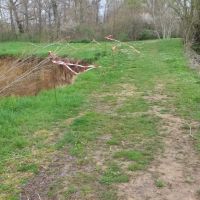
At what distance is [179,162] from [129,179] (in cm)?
96

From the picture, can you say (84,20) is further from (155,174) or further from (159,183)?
(159,183)

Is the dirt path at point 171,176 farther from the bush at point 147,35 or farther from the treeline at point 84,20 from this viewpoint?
the bush at point 147,35

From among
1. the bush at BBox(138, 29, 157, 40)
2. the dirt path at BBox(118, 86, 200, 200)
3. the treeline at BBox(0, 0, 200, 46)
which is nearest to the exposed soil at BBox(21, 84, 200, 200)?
the dirt path at BBox(118, 86, 200, 200)

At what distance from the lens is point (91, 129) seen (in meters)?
8.16

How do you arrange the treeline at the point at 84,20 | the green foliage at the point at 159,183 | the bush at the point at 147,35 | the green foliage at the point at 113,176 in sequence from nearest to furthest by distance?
the green foliage at the point at 159,183 < the green foliage at the point at 113,176 < the treeline at the point at 84,20 < the bush at the point at 147,35

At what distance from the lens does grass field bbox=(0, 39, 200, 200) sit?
6105 mm

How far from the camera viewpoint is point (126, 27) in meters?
38.8

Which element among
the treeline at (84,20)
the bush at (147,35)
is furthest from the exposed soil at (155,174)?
the bush at (147,35)

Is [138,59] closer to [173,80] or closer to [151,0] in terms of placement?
[173,80]

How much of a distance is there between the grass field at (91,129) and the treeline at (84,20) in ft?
80.0

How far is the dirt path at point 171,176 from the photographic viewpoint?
5.72m

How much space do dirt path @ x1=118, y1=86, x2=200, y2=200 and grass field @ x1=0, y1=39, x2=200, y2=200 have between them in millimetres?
118

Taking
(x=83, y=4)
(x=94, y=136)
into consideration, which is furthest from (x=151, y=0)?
(x=94, y=136)

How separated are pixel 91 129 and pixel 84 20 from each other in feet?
111
